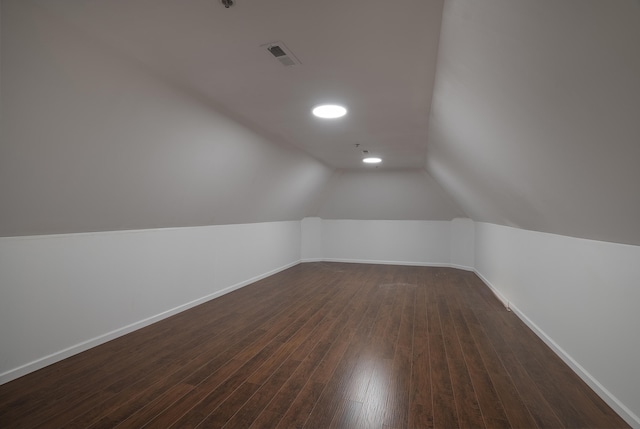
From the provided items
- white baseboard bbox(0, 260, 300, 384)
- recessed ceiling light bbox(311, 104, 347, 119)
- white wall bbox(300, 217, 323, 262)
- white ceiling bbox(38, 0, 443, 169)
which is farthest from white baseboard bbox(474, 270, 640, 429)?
white wall bbox(300, 217, 323, 262)

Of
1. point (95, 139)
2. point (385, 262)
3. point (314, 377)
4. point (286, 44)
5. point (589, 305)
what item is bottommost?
point (314, 377)

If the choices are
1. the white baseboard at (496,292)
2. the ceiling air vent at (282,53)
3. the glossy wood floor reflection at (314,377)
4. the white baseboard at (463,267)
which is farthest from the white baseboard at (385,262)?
the ceiling air vent at (282,53)

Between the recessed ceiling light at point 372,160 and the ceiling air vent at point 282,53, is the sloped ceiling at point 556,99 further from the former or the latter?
the recessed ceiling light at point 372,160

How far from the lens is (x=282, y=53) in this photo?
227cm

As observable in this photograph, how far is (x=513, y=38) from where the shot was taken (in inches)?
56.1

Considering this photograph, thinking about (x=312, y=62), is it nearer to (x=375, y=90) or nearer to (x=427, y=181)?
(x=375, y=90)

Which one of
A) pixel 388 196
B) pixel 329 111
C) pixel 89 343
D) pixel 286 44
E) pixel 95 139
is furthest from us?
pixel 388 196

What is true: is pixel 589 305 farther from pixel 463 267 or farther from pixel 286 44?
pixel 463 267

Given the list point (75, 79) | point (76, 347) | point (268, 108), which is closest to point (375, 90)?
point (268, 108)

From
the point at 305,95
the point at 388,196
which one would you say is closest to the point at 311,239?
the point at 388,196

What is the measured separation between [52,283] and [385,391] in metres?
3.25

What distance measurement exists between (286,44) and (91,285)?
124 inches

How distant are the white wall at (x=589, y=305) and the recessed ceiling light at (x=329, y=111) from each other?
106 inches

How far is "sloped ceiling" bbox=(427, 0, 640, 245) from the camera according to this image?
1093 mm
